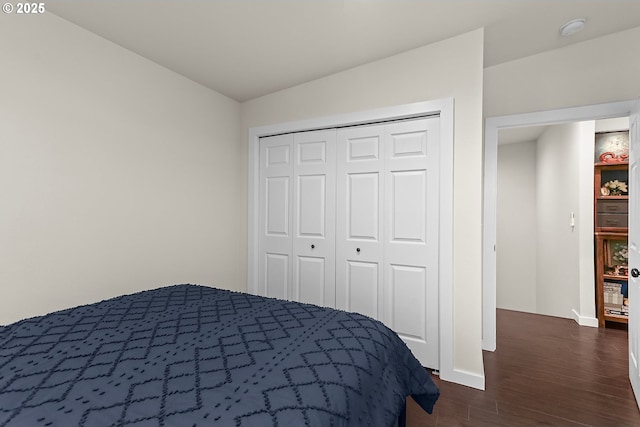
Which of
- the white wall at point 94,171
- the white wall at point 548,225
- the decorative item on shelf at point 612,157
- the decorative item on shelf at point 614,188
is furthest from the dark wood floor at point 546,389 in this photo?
the white wall at point 94,171

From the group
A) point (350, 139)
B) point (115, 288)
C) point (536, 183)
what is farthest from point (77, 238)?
point (536, 183)

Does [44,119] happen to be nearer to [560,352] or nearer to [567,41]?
[567,41]

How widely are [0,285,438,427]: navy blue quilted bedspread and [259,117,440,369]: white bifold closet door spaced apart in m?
1.02

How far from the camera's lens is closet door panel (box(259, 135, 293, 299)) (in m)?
3.23

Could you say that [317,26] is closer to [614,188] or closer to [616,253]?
[614,188]

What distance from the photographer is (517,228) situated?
512 centimetres

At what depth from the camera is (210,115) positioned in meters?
3.19

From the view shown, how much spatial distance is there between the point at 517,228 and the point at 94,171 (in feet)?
18.9

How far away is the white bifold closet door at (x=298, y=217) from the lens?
296 cm

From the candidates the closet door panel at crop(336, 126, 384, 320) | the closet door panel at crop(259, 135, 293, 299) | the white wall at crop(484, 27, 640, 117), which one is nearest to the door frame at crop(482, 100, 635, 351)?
the white wall at crop(484, 27, 640, 117)

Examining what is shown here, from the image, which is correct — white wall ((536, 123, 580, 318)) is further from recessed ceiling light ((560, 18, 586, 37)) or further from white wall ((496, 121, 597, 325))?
recessed ceiling light ((560, 18, 586, 37))

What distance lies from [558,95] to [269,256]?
3076mm

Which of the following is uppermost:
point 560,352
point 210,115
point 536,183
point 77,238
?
point 210,115

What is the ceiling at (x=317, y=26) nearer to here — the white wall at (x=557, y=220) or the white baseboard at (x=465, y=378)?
the white wall at (x=557, y=220)
